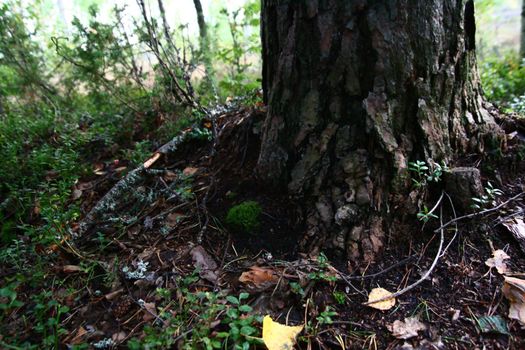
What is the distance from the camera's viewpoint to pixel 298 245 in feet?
6.06

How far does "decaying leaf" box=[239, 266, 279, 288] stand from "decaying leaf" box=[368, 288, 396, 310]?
0.46 m

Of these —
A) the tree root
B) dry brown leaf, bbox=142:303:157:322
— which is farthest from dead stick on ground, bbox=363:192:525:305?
the tree root

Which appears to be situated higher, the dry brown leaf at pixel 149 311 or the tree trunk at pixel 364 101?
the tree trunk at pixel 364 101

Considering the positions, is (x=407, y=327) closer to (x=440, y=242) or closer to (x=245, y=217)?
(x=440, y=242)

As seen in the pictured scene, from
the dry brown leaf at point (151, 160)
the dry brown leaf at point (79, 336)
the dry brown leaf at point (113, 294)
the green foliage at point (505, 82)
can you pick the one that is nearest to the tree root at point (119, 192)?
the dry brown leaf at point (151, 160)

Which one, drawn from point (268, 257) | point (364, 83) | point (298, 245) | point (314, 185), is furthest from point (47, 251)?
point (364, 83)

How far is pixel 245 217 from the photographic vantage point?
1961 millimetres

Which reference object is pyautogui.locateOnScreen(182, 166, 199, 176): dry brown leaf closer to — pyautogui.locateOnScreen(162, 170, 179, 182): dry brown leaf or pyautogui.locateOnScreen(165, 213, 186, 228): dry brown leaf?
pyautogui.locateOnScreen(162, 170, 179, 182): dry brown leaf

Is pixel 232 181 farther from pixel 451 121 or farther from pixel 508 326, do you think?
pixel 508 326

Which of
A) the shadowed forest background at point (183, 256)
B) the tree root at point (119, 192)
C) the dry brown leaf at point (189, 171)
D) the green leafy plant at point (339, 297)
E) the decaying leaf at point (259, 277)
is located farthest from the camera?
the dry brown leaf at point (189, 171)

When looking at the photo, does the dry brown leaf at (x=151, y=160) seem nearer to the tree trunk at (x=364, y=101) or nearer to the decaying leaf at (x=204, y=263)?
the decaying leaf at (x=204, y=263)

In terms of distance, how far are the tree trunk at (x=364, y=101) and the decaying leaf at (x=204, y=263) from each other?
0.54m

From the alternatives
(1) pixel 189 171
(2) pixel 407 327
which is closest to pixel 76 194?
(1) pixel 189 171

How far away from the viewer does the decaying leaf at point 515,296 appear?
1.44 metres
